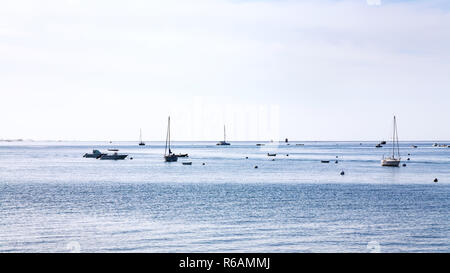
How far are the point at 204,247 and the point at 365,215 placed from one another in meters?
17.2

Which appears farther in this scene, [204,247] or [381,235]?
[381,235]

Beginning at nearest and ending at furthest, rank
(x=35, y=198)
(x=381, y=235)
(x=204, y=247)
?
(x=204, y=247), (x=381, y=235), (x=35, y=198)

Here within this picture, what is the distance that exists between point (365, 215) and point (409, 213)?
400 cm

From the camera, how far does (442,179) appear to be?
74.2 metres

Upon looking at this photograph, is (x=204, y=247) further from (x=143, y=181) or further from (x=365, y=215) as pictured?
(x=143, y=181)

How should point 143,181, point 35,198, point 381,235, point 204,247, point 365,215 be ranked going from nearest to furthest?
point 204,247
point 381,235
point 365,215
point 35,198
point 143,181
